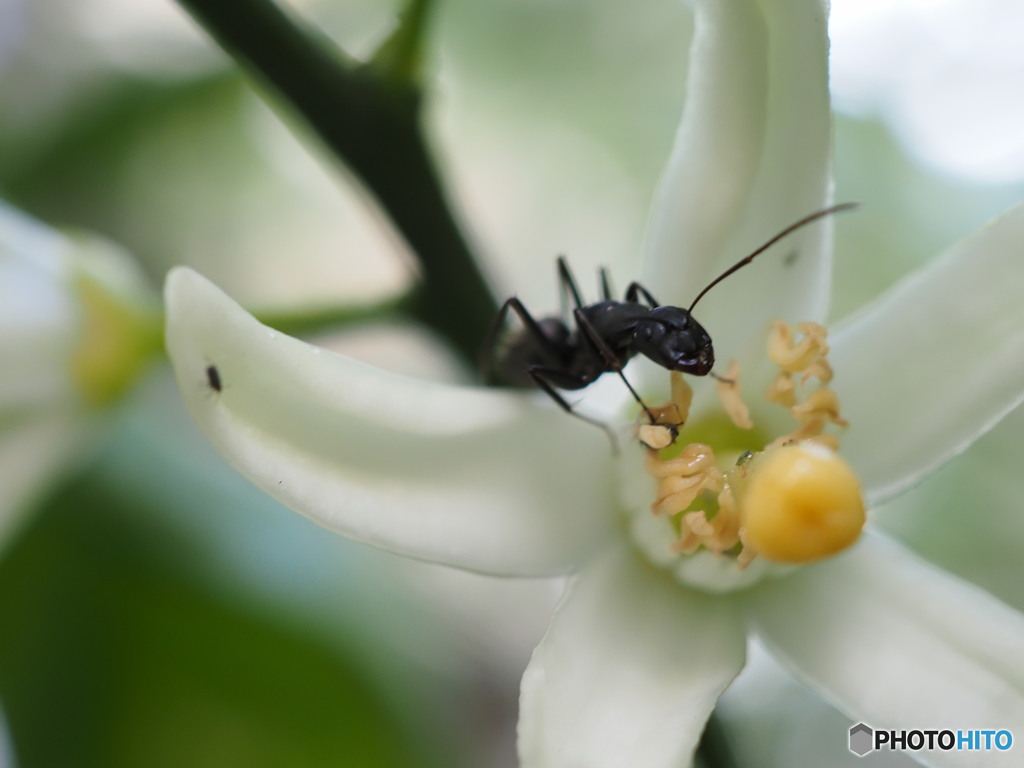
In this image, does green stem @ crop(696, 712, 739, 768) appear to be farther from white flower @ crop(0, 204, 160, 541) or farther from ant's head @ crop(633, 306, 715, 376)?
white flower @ crop(0, 204, 160, 541)

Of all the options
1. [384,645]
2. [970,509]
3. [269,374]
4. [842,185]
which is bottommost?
[384,645]

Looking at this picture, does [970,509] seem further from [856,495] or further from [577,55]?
[577,55]

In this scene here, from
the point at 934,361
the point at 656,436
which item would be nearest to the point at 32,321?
the point at 656,436

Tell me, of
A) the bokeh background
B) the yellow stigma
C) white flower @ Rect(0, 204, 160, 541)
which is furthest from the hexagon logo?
white flower @ Rect(0, 204, 160, 541)

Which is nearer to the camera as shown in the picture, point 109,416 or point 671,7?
point 109,416

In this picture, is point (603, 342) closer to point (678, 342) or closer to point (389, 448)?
point (678, 342)

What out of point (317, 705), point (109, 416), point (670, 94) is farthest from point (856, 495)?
point (670, 94)

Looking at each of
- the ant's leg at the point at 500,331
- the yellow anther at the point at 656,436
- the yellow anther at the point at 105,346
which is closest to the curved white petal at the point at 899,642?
the yellow anther at the point at 656,436
